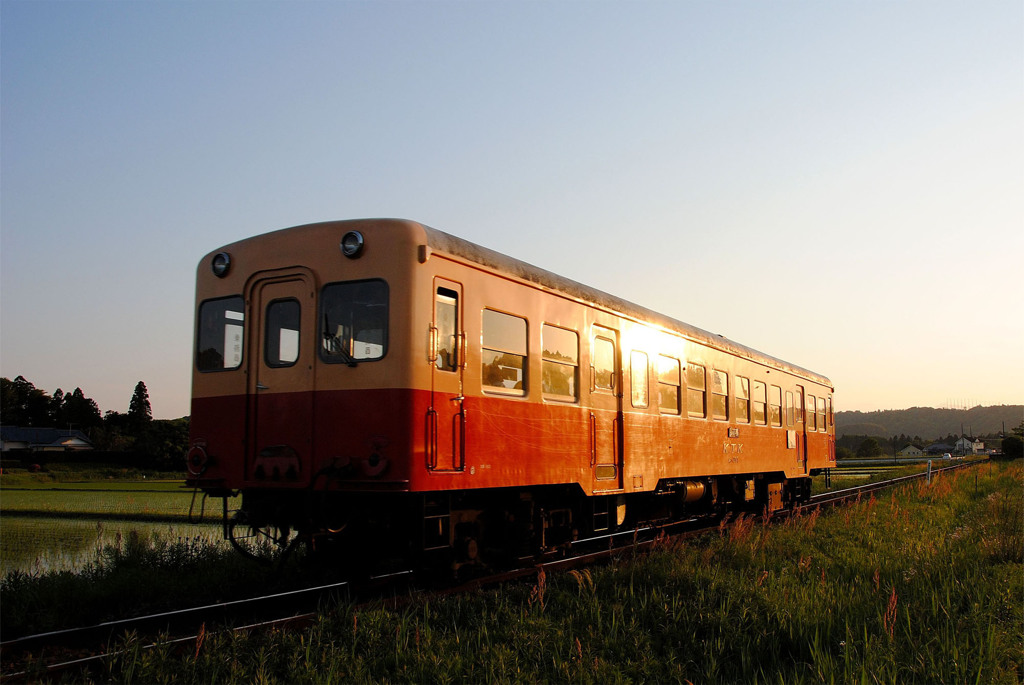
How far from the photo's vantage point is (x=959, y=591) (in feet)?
24.3

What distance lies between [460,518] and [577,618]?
171 centimetres

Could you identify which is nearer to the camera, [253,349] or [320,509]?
[320,509]

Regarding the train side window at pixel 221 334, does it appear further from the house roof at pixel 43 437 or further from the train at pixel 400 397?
the house roof at pixel 43 437

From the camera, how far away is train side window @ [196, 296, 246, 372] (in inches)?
314

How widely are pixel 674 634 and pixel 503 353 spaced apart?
3158mm

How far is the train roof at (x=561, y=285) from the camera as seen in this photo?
24.6 ft

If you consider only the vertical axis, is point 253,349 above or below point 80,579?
above

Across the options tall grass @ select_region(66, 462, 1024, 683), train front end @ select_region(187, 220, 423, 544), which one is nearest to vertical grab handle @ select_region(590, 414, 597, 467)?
tall grass @ select_region(66, 462, 1024, 683)

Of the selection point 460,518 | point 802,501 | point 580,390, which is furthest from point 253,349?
point 802,501

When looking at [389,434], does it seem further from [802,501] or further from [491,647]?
[802,501]

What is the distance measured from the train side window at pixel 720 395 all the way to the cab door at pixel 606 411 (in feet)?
11.9

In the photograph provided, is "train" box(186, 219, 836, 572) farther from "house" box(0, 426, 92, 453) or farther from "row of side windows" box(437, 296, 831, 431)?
"house" box(0, 426, 92, 453)

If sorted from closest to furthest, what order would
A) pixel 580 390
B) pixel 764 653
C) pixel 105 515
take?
1. pixel 764 653
2. pixel 580 390
3. pixel 105 515

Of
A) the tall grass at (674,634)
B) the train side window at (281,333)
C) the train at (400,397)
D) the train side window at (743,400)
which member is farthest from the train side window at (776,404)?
the train side window at (281,333)
